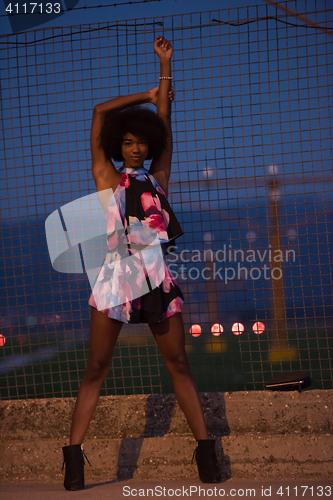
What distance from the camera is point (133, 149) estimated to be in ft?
7.38

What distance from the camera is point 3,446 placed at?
2.66m

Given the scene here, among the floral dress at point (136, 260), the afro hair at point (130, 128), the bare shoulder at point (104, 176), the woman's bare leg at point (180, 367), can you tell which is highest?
the afro hair at point (130, 128)

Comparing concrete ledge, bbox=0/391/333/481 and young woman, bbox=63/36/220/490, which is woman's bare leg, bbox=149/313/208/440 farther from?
concrete ledge, bbox=0/391/333/481

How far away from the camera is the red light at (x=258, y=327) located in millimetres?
2940

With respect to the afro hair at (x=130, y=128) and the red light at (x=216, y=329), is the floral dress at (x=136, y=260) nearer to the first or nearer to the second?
the afro hair at (x=130, y=128)

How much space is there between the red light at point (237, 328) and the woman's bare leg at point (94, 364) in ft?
3.23

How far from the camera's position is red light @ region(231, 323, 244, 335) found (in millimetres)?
2898

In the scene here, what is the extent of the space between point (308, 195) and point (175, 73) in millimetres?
1144

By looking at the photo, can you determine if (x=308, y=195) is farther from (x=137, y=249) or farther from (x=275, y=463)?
(x=275, y=463)

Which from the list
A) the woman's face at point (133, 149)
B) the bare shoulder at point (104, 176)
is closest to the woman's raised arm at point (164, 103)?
the woman's face at point (133, 149)

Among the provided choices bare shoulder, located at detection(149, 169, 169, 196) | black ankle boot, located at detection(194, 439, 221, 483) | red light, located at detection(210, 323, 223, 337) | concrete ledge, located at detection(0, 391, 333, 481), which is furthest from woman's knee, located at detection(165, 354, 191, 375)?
bare shoulder, located at detection(149, 169, 169, 196)

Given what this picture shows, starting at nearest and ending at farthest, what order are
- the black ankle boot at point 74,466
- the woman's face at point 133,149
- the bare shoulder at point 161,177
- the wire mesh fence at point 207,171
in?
the black ankle boot at point 74,466 → the woman's face at point 133,149 → the bare shoulder at point 161,177 → the wire mesh fence at point 207,171

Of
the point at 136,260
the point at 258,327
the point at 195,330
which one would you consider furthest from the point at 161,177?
the point at 258,327

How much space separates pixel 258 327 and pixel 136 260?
45.4 inches
